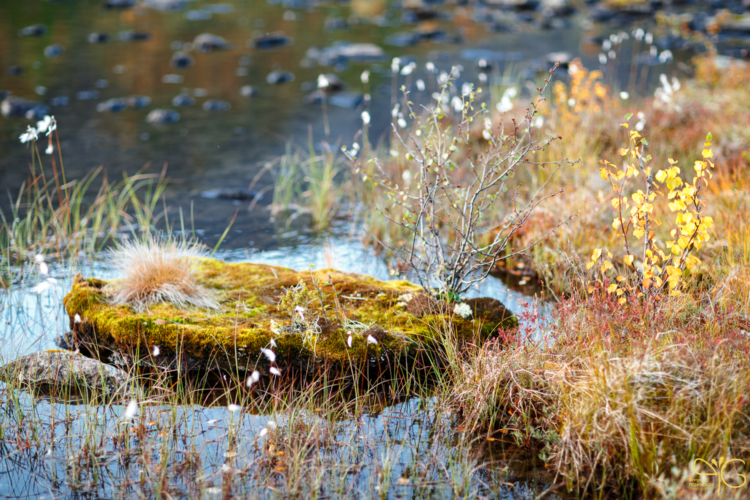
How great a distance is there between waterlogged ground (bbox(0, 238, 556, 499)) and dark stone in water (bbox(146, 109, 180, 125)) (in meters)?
7.10

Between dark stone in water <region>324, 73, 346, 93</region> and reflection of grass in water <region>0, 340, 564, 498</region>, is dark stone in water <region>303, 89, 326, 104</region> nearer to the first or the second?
dark stone in water <region>324, 73, 346, 93</region>

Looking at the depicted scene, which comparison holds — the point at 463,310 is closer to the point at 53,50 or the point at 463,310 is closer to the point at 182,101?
the point at 182,101

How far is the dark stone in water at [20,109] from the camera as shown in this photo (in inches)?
376

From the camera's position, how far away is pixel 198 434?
122 inches

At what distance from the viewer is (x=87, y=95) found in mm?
11117

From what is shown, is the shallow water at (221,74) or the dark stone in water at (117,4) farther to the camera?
the dark stone in water at (117,4)

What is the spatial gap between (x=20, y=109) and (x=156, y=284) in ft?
23.7

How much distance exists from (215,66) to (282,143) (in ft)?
19.1

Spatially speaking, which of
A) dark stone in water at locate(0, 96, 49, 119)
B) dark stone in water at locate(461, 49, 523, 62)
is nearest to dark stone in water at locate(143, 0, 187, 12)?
dark stone in water at locate(461, 49, 523, 62)

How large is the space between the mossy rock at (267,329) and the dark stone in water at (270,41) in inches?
544

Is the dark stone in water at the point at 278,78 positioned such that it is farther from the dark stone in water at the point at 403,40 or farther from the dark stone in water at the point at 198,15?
the dark stone in water at the point at 198,15

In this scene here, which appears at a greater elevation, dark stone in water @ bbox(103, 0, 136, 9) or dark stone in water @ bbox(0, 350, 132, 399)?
dark stone in water @ bbox(103, 0, 136, 9)

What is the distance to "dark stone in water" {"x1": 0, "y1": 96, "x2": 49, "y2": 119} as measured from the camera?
956 cm

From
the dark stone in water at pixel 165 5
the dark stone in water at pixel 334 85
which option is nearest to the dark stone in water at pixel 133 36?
the dark stone in water at pixel 165 5
